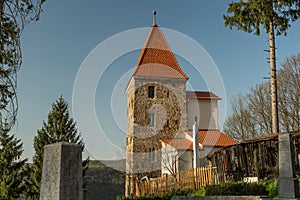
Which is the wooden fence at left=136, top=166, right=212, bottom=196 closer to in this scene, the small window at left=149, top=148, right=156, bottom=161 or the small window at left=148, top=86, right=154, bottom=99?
the small window at left=149, top=148, right=156, bottom=161

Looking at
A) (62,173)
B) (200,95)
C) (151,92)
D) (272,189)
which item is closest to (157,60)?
(151,92)

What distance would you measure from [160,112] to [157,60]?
202 inches

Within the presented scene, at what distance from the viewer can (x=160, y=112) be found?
32188 millimetres

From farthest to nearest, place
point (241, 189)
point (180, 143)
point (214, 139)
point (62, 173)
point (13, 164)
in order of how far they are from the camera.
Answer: point (180, 143), point (214, 139), point (13, 164), point (241, 189), point (62, 173)

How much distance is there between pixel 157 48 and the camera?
34312 millimetres

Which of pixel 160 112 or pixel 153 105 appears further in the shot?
pixel 160 112

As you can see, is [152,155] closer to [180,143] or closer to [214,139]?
[180,143]

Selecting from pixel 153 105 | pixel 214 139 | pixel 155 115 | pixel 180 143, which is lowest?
pixel 180 143

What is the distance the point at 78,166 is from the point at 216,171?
40.3 feet

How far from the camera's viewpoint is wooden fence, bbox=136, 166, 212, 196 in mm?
15727

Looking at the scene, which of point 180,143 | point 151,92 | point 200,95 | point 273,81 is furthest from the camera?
point 200,95

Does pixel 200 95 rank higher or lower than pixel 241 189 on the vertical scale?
higher

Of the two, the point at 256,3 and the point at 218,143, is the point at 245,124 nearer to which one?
the point at 218,143

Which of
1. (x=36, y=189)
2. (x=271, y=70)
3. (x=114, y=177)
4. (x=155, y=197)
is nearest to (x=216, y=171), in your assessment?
(x=155, y=197)
